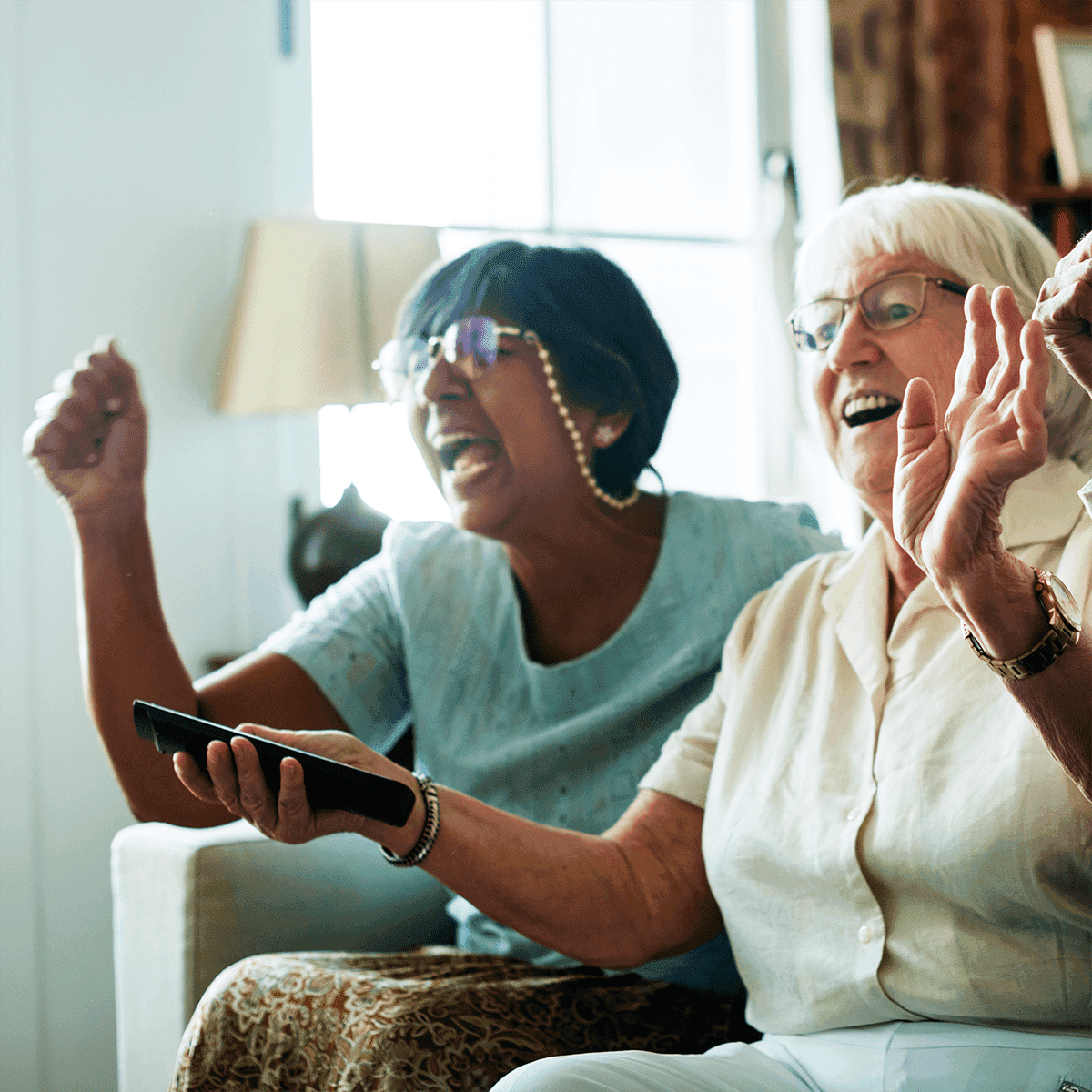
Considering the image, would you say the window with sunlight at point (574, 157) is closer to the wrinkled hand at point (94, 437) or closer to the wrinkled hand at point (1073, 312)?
the wrinkled hand at point (94, 437)

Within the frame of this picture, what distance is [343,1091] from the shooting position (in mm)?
975

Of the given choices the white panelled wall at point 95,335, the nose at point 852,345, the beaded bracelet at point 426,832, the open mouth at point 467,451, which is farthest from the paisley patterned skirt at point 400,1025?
the nose at point 852,345

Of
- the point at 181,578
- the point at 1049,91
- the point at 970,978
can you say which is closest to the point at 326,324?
the point at 181,578

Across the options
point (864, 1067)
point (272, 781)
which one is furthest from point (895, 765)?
point (272, 781)

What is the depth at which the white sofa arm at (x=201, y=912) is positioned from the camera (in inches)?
46.7

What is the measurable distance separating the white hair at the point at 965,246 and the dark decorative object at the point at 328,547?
2.75 ft

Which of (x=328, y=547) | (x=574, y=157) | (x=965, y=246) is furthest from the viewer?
(x=574, y=157)

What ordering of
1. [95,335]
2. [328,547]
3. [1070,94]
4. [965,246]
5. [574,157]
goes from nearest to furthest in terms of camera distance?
[965,246] → [95,335] → [328,547] → [574,157] → [1070,94]

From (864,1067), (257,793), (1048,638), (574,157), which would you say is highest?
(574,157)

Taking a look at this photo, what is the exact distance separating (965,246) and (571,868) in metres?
0.63

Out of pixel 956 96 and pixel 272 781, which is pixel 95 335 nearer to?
pixel 272 781

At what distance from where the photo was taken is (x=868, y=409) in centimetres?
104

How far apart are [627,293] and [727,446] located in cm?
147

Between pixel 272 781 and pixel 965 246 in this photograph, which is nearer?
pixel 272 781
